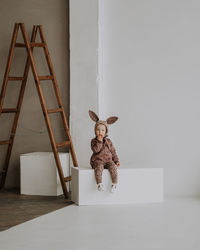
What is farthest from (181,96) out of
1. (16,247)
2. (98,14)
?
(16,247)

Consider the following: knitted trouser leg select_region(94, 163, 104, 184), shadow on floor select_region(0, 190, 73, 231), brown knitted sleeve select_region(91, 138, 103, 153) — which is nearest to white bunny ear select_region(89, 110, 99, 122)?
brown knitted sleeve select_region(91, 138, 103, 153)

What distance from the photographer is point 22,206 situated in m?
4.07

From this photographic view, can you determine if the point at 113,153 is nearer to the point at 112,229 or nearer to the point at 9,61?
the point at 112,229

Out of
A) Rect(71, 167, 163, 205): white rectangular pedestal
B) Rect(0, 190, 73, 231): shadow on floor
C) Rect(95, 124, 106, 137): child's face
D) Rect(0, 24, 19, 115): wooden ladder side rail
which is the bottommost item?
Rect(0, 190, 73, 231): shadow on floor

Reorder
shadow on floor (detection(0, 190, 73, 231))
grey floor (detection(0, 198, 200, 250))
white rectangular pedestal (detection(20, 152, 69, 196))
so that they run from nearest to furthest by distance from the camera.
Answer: grey floor (detection(0, 198, 200, 250)) → shadow on floor (detection(0, 190, 73, 231)) → white rectangular pedestal (detection(20, 152, 69, 196))

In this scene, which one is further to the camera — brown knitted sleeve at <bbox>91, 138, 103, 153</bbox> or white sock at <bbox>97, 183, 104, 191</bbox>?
brown knitted sleeve at <bbox>91, 138, 103, 153</bbox>

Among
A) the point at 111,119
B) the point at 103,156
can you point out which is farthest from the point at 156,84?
the point at 103,156

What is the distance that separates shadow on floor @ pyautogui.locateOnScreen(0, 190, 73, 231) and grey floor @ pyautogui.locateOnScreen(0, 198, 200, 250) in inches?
4.6

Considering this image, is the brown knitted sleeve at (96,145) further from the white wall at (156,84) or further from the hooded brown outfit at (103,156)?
the white wall at (156,84)

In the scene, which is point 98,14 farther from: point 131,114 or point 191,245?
point 191,245

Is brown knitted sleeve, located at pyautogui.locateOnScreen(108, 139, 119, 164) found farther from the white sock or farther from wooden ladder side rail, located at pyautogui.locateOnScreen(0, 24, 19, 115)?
wooden ladder side rail, located at pyautogui.locateOnScreen(0, 24, 19, 115)

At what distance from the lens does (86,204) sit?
4137mm

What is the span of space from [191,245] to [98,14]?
2793mm

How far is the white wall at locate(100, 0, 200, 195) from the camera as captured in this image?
452 cm
